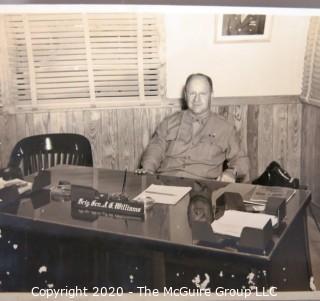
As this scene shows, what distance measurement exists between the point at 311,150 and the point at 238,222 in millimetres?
174

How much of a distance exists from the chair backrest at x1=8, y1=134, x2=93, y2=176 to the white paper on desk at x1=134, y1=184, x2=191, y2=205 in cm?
10

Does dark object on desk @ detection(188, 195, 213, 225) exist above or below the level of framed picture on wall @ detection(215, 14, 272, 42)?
below

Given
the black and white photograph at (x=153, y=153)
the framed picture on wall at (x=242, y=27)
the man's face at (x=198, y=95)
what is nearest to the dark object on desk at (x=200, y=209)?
the black and white photograph at (x=153, y=153)

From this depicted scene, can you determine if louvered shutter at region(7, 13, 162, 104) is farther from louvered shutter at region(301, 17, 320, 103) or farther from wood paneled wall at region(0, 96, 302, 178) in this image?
louvered shutter at region(301, 17, 320, 103)

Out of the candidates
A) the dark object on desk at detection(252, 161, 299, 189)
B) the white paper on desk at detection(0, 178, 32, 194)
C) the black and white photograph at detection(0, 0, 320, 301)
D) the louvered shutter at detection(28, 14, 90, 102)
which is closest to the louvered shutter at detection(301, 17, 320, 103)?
the black and white photograph at detection(0, 0, 320, 301)

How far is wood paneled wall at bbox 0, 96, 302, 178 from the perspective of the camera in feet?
2.18

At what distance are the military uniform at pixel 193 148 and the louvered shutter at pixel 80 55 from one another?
90 millimetres

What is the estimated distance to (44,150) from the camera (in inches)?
26.3

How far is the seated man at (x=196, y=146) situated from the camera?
27.6 inches

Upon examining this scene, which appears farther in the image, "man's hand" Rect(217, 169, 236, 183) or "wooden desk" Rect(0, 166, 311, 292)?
"man's hand" Rect(217, 169, 236, 183)

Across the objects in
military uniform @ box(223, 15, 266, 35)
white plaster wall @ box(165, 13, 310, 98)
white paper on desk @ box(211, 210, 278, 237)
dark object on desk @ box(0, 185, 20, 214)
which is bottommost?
white paper on desk @ box(211, 210, 278, 237)

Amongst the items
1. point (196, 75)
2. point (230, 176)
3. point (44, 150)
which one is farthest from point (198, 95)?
point (44, 150)

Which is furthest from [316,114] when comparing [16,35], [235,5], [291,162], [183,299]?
[16,35]

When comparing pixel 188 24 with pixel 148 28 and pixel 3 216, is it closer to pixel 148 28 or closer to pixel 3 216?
pixel 148 28
